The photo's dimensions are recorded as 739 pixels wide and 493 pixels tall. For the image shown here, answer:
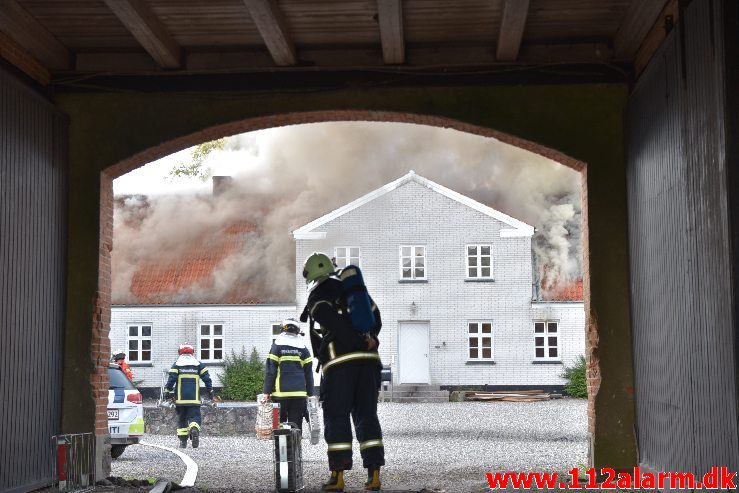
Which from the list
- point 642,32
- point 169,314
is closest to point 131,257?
point 169,314

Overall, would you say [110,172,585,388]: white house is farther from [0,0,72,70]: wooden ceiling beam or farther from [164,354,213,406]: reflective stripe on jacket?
[0,0,72,70]: wooden ceiling beam

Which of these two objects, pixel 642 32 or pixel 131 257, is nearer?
pixel 642 32

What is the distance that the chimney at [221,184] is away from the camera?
45219mm

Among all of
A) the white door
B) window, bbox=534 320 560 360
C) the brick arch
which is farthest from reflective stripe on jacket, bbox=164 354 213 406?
window, bbox=534 320 560 360

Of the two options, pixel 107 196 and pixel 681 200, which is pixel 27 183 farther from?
pixel 681 200

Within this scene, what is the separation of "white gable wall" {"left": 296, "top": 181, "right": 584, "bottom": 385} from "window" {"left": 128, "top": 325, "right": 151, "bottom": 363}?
19.1ft

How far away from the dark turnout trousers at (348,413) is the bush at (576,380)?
28.7 meters

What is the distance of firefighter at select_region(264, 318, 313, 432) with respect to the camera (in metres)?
15.0

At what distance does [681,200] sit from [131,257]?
36.6 metres

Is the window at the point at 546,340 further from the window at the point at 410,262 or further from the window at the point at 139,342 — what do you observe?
the window at the point at 139,342

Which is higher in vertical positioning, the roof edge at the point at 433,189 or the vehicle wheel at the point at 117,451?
the roof edge at the point at 433,189

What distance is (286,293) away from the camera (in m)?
40.0

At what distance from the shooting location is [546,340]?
38438 mm

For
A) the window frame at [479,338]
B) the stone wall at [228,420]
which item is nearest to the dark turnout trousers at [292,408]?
the stone wall at [228,420]
